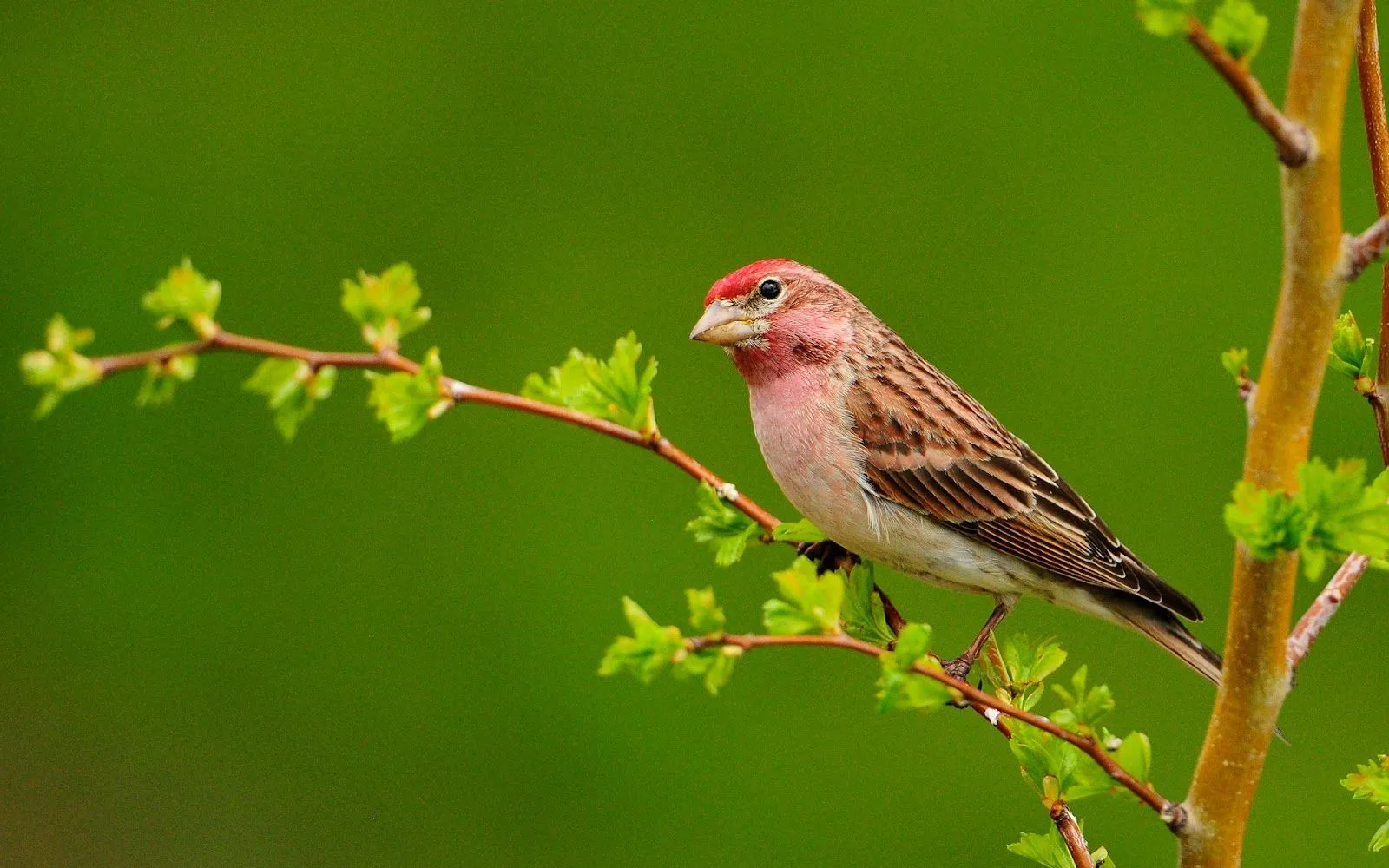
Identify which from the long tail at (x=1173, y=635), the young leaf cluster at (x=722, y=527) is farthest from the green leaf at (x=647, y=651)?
the long tail at (x=1173, y=635)

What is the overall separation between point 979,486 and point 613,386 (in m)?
1.61

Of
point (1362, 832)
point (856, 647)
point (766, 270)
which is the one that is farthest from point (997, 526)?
point (1362, 832)

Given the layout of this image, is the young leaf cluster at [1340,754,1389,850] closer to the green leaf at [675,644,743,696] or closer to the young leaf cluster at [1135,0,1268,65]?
the green leaf at [675,644,743,696]

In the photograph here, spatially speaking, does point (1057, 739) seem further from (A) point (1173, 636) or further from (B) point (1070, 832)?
(A) point (1173, 636)

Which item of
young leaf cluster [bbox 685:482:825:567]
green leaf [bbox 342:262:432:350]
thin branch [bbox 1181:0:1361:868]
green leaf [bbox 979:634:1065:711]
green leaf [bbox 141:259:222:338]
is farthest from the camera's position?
young leaf cluster [bbox 685:482:825:567]

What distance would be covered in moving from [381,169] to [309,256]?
55 centimetres

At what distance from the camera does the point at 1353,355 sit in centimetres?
275

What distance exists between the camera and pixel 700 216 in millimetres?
7410

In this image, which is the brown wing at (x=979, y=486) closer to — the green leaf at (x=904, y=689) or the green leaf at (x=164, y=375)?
the green leaf at (x=904, y=689)

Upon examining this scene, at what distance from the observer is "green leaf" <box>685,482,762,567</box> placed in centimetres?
303

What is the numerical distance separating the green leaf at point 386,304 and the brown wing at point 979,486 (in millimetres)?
1879

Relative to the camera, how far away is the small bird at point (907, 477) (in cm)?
394

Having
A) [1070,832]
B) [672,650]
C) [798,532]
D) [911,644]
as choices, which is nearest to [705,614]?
[672,650]

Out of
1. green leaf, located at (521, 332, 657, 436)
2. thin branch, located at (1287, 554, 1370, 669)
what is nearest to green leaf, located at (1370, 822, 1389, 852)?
thin branch, located at (1287, 554, 1370, 669)
